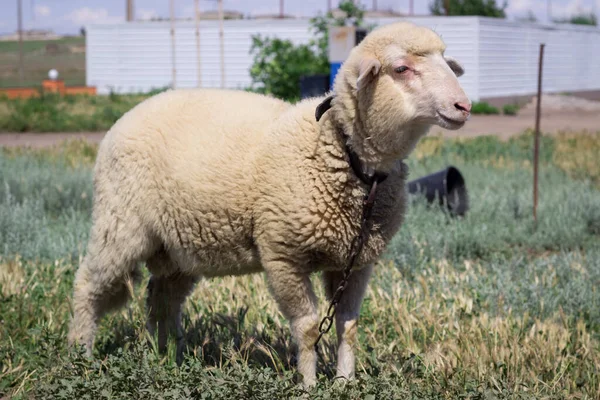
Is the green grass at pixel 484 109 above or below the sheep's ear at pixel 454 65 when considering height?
below

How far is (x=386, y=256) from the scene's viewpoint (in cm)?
722

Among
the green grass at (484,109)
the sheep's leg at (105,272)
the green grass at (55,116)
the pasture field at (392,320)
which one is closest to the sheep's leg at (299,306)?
the pasture field at (392,320)

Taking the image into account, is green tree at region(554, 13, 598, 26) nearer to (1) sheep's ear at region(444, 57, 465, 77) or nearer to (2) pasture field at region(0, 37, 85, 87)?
(2) pasture field at region(0, 37, 85, 87)

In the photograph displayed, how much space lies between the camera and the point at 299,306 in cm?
418

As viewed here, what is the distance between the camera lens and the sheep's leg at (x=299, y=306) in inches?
163

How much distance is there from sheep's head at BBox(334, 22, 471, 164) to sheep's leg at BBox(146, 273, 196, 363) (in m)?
1.65

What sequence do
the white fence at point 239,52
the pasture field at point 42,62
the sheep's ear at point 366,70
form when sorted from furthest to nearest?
the pasture field at point 42,62
the white fence at point 239,52
the sheep's ear at point 366,70

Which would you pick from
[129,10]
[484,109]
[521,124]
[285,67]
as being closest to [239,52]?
[285,67]

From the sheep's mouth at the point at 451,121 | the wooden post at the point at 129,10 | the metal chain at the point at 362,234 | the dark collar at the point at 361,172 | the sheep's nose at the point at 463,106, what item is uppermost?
the wooden post at the point at 129,10

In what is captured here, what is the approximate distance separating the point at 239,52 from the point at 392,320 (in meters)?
27.4

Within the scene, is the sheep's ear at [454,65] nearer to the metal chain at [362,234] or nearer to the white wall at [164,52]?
the metal chain at [362,234]

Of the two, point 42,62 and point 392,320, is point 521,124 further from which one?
point 42,62

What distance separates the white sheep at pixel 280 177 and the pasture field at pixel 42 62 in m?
37.9

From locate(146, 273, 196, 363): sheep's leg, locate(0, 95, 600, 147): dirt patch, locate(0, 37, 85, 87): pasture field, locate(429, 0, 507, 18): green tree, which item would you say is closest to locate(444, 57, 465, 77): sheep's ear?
locate(146, 273, 196, 363): sheep's leg
